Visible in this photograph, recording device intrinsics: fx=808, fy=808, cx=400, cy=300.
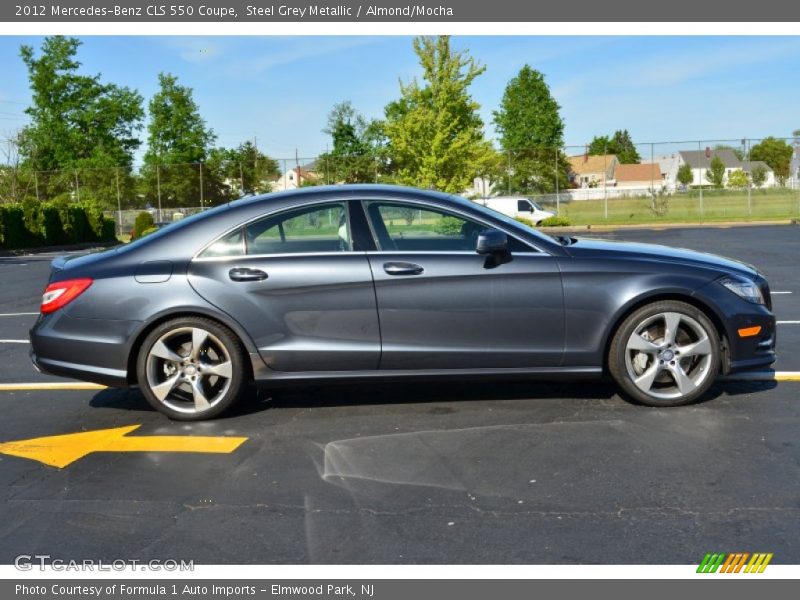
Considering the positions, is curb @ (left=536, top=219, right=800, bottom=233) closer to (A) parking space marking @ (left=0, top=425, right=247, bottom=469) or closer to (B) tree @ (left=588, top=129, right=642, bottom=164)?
(A) parking space marking @ (left=0, top=425, right=247, bottom=469)

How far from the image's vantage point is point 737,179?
38875 millimetres

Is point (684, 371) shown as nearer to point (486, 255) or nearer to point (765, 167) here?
point (486, 255)

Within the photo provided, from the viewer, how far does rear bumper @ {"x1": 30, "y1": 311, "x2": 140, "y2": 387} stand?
5195mm

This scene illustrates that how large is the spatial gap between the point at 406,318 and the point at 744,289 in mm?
2225

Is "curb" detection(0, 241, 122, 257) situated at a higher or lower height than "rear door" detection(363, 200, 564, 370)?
higher

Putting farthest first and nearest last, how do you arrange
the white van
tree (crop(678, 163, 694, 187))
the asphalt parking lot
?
tree (crop(678, 163, 694, 187)) → the white van → the asphalt parking lot

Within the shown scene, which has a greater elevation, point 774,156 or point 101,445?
point 774,156

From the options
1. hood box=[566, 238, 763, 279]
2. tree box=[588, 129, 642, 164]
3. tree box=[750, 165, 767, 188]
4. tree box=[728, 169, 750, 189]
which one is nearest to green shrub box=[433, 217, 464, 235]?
hood box=[566, 238, 763, 279]

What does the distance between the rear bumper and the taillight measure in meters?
0.06

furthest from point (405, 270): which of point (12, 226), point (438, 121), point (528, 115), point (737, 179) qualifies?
point (528, 115)

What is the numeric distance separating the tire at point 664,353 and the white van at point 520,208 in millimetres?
32727

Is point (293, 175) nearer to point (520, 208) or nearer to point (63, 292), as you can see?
point (520, 208)

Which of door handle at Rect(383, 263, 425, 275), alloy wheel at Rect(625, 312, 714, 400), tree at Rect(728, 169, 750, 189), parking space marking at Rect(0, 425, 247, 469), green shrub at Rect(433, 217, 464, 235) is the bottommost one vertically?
parking space marking at Rect(0, 425, 247, 469)

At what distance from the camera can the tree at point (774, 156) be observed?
38.5 metres
